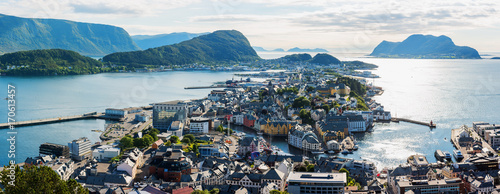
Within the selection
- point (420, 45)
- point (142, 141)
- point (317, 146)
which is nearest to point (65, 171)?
point (142, 141)

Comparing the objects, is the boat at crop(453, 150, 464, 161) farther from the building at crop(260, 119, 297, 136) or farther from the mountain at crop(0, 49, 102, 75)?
the mountain at crop(0, 49, 102, 75)

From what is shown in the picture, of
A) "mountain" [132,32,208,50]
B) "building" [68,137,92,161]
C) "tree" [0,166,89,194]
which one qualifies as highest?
"mountain" [132,32,208,50]

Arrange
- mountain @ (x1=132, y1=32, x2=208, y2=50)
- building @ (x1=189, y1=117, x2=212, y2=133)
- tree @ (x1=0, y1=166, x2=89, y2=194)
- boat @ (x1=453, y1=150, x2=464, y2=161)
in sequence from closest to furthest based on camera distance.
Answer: tree @ (x1=0, y1=166, x2=89, y2=194) < boat @ (x1=453, y1=150, x2=464, y2=161) < building @ (x1=189, y1=117, x2=212, y2=133) < mountain @ (x1=132, y1=32, x2=208, y2=50)

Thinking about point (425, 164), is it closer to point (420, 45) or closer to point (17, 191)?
point (17, 191)

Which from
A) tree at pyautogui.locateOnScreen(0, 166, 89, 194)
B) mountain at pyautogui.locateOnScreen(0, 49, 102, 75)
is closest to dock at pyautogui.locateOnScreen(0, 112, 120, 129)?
tree at pyautogui.locateOnScreen(0, 166, 89, 194)

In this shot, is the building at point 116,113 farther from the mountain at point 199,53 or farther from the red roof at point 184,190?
the mountain at point 199,53

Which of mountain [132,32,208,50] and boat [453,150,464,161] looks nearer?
boat [453,150,464,161]
